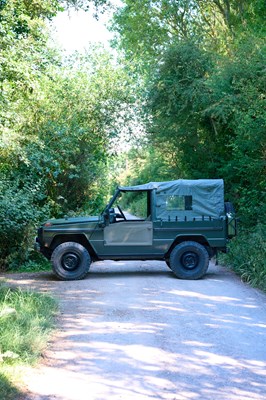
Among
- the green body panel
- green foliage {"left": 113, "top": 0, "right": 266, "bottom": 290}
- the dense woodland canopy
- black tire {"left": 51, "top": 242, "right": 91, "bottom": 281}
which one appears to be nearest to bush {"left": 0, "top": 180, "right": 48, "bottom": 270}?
the dense woodland canopy

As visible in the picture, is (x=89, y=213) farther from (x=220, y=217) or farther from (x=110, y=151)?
(x=220, y=217)

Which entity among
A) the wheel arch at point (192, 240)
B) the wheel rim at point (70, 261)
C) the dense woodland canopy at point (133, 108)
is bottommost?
the wheel rim at point (70, 261)

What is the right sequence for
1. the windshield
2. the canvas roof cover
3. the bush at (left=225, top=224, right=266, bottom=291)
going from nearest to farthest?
the bush at (left=225, top=224, right=266, bottom=291)
the canvas roof cover
the windshield

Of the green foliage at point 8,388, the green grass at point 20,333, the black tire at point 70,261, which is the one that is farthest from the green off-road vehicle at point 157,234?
the green foliage at point 8,388

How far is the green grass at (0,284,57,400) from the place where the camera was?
17.5 feet

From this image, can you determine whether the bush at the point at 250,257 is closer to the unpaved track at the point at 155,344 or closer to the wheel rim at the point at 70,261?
the unpaved track at the point at 155,344

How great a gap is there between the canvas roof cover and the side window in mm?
24

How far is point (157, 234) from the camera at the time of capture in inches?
482

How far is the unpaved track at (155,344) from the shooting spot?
5.29 m

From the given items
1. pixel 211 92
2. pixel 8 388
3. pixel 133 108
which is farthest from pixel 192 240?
pixel 133 108

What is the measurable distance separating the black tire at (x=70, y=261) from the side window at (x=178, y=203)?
7.15 feet

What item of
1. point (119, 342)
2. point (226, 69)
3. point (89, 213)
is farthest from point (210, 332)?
point (89, 213)

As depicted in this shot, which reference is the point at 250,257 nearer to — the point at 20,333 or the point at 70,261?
the point at 70,261

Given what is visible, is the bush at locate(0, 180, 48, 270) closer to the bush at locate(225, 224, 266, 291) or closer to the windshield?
the windshield
